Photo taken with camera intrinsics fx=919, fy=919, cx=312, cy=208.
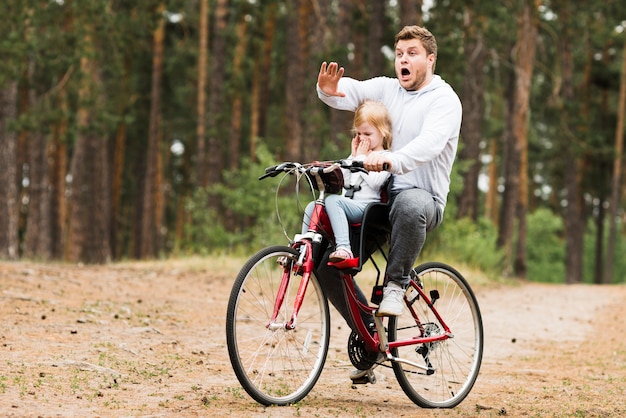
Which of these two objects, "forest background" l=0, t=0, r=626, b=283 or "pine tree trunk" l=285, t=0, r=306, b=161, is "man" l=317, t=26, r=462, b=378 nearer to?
"forest background" l=0, t=0, r=626, b=283

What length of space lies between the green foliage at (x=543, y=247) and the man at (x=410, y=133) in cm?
3826

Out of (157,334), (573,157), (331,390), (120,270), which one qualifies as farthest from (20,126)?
(573,157)

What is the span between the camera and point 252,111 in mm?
39031

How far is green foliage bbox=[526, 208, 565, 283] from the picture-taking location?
140 ft

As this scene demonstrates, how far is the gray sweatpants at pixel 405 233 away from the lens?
197 inches

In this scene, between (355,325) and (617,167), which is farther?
(617,167)

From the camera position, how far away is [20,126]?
19.8 m

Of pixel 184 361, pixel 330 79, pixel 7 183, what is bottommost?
pixel 184 361

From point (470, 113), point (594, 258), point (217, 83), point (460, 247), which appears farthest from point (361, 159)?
point (594, 258)

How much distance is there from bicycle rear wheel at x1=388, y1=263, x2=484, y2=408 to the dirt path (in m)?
0.14

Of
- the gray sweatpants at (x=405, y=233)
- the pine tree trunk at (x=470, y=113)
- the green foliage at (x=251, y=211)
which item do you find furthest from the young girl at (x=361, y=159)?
the pine tree trunk at (x=470, y=113)

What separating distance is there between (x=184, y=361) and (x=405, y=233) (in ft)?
7.91

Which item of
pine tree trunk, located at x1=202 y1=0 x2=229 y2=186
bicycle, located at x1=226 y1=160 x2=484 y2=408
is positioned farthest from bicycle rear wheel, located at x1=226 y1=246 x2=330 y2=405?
pine tree trunk, located at x1=202 y1=0 x2=229 y2=186

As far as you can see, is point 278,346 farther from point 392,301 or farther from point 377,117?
point 377,117
